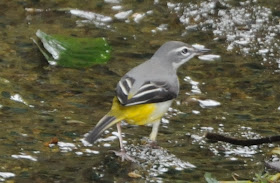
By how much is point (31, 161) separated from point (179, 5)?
3909 mm

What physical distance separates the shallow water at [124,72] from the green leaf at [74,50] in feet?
0.28

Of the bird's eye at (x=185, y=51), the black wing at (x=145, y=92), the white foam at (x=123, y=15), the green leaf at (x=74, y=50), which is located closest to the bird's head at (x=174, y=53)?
the bird's eye at (x=185, y=51)

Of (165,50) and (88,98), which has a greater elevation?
(165,50)

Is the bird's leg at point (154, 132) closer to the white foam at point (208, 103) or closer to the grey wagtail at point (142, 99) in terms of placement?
the grey wagtail at point (142, 99)

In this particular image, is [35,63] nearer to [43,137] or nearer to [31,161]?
[43,137]

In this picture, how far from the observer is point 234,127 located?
6348mm

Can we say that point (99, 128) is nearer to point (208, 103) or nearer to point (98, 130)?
point (98, 130)

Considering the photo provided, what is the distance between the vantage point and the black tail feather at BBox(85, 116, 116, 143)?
17.6ft

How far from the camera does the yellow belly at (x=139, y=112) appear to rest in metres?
5.61

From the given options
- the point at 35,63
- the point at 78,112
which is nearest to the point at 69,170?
the point at 78,112

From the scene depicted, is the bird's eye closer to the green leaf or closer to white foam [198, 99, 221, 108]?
white foam [198, 99, 221, 108]

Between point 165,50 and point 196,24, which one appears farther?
point 196,24

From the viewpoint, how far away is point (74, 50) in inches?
296

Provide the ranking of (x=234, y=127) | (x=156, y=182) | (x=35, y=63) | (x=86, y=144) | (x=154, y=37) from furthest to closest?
(x=154, y=37), (x=35, y=63), (x=234, y=127), (x=86, y=144), (x=156, y=182)
